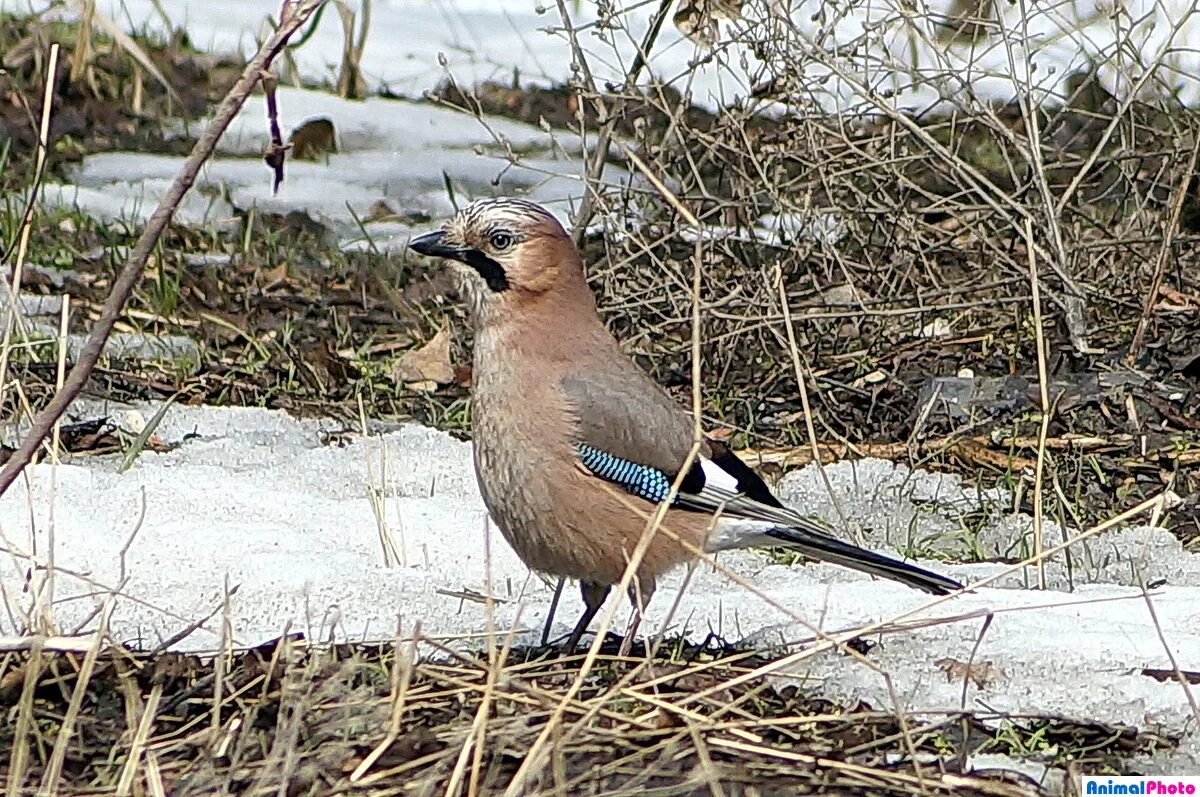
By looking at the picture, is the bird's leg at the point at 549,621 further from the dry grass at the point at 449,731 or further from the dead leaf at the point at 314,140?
the dead leaf at the point at 314,140

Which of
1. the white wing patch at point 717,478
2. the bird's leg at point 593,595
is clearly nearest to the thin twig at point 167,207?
the bird's leg at point 593,595

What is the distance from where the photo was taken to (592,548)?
392cm

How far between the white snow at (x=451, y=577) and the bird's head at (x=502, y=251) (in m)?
0.56

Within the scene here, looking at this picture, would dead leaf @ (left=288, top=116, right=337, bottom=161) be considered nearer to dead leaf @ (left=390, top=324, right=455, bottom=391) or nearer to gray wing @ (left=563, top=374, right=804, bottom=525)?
dead leaf @ (left=390, top=324, right=455, bottom=391)

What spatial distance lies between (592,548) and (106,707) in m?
1.06

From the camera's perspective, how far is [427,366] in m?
6.21

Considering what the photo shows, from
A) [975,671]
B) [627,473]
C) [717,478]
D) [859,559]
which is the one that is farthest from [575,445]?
[975,671]

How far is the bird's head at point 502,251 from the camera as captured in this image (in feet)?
13.9

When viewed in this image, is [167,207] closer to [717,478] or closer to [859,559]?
[717,478]

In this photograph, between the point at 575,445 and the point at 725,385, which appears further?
the point at 725,385

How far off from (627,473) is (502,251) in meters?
0.58

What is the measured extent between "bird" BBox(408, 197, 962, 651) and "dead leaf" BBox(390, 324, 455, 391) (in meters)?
1.86

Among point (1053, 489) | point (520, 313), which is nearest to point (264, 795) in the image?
point (520, 313)

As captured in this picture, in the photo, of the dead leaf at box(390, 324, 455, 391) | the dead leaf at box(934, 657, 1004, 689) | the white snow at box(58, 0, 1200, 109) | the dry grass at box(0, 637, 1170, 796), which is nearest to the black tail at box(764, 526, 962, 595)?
the dead leaf at box(934, 657, 1004, 689)
